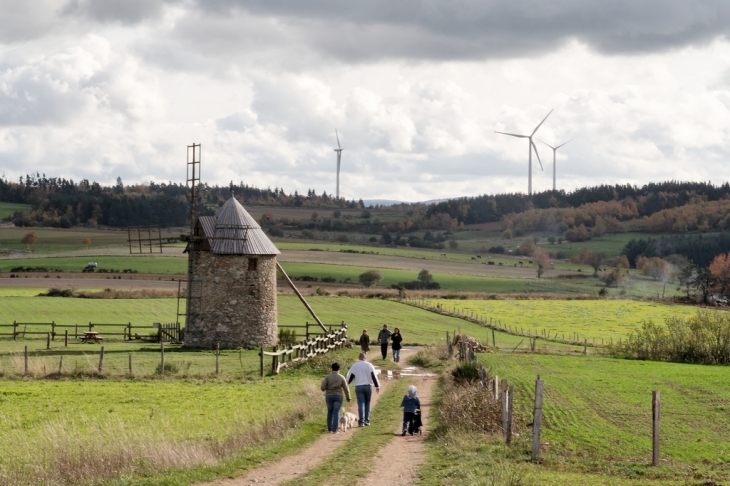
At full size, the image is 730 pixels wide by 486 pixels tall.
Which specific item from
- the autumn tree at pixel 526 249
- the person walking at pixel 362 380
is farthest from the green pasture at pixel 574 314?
the autumn tree at pixel 526 249

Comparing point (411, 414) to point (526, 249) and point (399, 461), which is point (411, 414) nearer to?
point (399, 461)

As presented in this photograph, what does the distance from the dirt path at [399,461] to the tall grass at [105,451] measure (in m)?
2.89

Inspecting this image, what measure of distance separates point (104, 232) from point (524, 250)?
261ft

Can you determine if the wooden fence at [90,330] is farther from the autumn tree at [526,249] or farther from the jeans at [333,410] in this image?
the autumn tree at [526,249]

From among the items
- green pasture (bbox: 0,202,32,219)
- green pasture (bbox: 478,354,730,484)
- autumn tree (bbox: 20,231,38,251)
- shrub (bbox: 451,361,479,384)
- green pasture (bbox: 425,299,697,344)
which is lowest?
green pasture (bbox: 425,299,697,344)

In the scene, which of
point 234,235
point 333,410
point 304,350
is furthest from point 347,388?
point 234,235

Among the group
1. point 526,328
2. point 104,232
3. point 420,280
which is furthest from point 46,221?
point 526,328

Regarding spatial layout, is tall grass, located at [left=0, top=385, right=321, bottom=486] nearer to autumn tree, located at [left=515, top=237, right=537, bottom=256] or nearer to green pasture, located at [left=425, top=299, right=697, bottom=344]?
green pasture, located at [left=425, top=299, right=697, bottom=344]

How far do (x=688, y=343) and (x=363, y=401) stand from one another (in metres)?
32.0

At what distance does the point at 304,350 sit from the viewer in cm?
4250

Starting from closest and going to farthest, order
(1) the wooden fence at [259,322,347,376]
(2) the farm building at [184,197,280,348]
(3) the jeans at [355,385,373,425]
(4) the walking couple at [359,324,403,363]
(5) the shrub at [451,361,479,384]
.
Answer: (3) the jeans at [355,385,373,425] → (5) the shrub at [451,361,479,384] → (1) the wooden fence at [259,322,347,376] → (4) the walking couple at [359,324,403,363] → (2) the farm building at [184,197,280,348]

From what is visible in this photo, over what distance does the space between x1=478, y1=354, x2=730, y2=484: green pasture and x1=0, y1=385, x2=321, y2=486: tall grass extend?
6.83m

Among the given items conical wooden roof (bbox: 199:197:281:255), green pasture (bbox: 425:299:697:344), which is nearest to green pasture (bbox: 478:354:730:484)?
conical wooden roof (bbox: 199:197:281:255)

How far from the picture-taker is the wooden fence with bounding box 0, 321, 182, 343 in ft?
181
